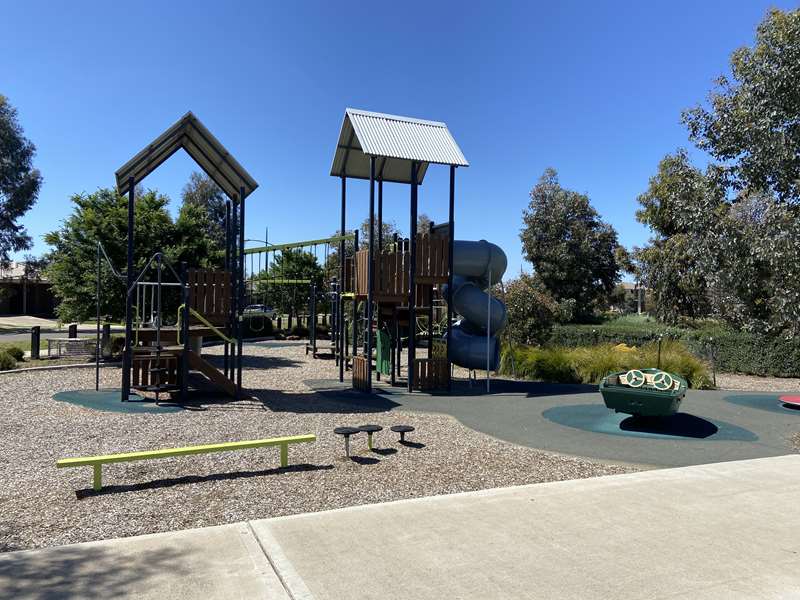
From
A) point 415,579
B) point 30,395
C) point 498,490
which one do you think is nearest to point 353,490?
point 498,490

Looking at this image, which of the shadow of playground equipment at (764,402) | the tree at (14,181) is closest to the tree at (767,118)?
the shadow of playground equipment at (764,402)

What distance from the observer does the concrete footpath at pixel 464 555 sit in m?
3.65

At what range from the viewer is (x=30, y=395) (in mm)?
11375

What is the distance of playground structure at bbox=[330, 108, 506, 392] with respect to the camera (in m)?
13.4

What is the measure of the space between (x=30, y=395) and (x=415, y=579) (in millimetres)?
10668

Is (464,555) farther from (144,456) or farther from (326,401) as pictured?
→ (326,401)

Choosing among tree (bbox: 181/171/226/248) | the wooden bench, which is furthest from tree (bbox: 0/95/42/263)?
the wooden bench

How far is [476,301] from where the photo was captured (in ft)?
47.3

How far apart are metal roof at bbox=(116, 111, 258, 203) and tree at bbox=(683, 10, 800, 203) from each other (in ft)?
30.1

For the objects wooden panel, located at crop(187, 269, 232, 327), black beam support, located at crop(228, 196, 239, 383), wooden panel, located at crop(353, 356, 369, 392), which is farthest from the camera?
wooden panel, located at crop(353, 356, 369, 392)

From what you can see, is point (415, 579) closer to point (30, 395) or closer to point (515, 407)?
point (515, 407)

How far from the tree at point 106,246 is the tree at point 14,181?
2911cm

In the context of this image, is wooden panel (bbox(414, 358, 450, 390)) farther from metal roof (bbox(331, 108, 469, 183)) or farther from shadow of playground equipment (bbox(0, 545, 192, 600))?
shadow of playground equipment (bbox(0, 545, 192, 600))

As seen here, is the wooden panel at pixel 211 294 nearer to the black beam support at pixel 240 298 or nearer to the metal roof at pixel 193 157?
the black beam support at pixel 240 298
